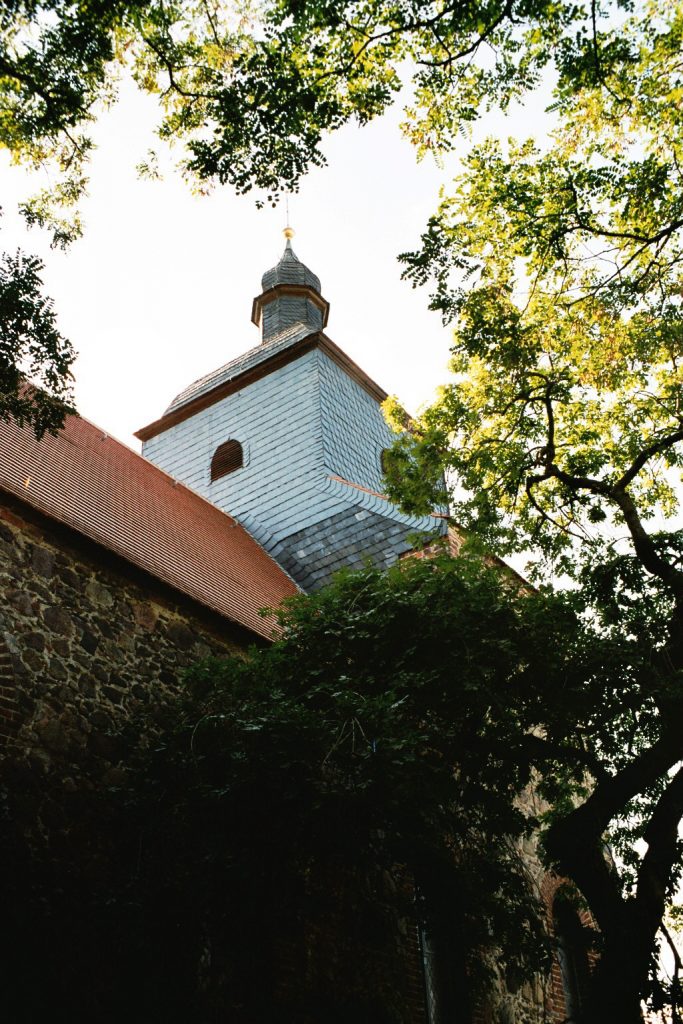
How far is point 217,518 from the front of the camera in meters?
13.8

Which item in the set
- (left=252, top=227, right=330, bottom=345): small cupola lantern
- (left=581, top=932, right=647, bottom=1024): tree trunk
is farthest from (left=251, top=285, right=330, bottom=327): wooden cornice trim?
(left=581, top=932, right=647, bottom=1024): tree trunk

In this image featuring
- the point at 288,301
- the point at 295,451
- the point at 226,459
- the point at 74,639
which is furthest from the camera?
the point at 288,301

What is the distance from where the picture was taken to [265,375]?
16.9 m

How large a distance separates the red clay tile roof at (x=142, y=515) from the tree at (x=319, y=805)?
6.30 ft

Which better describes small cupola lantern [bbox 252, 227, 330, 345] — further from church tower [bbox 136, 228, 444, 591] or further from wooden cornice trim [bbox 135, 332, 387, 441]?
wooden cornice trim [bbox 135, 332, 387, 441]

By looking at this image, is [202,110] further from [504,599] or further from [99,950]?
[99,950]

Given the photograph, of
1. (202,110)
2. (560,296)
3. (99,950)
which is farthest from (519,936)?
(202,110)

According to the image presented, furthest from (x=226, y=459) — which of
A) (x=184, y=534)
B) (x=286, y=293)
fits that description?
(x=286, y=293)

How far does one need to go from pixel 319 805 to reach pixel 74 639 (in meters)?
2.89

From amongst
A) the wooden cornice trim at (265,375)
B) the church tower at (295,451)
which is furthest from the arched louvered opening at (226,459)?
the wooden cornice trim at (265,375)

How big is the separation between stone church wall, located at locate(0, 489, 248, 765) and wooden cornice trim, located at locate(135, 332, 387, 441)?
862 cm

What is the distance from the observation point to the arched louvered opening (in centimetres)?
1620

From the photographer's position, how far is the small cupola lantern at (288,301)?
2022 cm

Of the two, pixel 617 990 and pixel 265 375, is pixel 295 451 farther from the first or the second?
pixel 617 990
